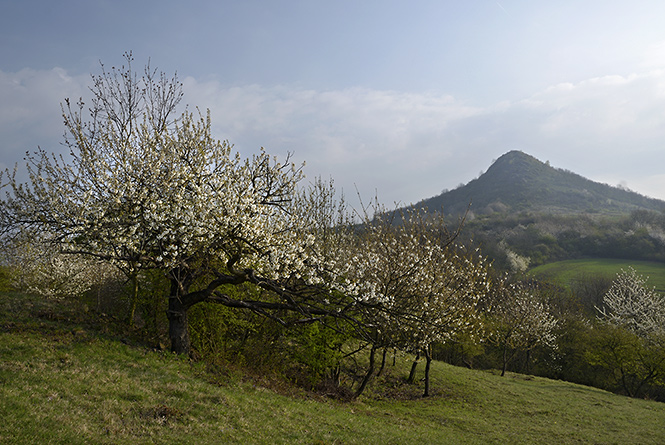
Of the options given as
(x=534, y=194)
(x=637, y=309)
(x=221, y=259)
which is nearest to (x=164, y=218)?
(x=221, y=259)

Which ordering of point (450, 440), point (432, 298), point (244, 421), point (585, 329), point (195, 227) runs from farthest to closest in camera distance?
1. point (585, 329)
2. point (432, 298)
3. point (450, 440)
4. point (195, 227)
5. point (244, 421)

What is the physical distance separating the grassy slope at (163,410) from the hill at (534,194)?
10882cm

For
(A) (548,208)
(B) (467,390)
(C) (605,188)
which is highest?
(C) (605,188)

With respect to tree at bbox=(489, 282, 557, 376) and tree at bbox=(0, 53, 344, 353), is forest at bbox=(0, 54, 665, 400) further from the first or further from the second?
tree at bbox=(489, 282, 557, 376)

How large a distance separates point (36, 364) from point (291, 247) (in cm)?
702

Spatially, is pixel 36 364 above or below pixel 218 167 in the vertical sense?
below

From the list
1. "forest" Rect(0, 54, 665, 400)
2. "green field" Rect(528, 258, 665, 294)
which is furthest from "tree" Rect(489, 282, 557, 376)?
"green field" Rect(528, 258, 665, 294)

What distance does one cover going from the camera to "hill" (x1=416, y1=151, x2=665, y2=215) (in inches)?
5172

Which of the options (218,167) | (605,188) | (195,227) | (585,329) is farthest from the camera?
(605,188)

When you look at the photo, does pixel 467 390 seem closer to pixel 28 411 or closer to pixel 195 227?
pixel 195 227

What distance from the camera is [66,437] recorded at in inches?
237

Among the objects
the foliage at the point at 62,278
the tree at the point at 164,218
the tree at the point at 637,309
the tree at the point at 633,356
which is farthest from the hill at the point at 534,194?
the tree at the point at 164,218

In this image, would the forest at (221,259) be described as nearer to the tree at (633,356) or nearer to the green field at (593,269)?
the tree at (633,356)

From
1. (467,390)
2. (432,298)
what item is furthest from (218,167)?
(467,390)
